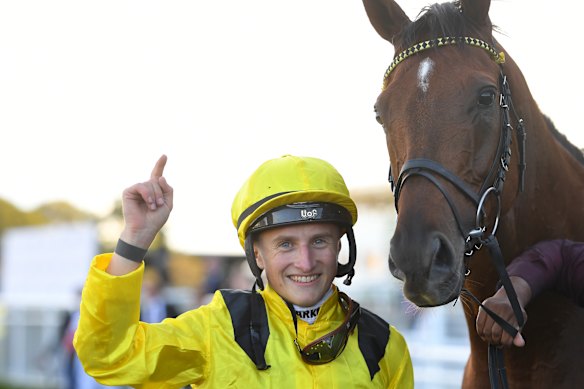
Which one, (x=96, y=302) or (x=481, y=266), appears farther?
(x=481, y=266)

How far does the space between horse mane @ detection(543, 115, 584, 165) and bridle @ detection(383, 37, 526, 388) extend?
37 centimetres

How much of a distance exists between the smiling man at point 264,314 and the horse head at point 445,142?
321 millimetres

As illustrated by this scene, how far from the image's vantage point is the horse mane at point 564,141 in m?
2.78

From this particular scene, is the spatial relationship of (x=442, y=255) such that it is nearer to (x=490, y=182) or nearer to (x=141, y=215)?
(x=490, y=182)

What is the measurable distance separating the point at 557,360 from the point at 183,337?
1.18 m

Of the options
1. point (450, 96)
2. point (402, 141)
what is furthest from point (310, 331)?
point (450, 96)

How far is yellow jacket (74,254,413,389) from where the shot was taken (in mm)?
2143

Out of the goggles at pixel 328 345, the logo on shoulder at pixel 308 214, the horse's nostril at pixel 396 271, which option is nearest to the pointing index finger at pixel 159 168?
the logo on shoulder at pixel 308 214

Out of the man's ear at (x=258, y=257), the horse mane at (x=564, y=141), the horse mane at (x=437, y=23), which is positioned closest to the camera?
the horse mane at (x=437, y=23)

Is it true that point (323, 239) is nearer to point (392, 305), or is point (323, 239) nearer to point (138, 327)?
point (138, 327)

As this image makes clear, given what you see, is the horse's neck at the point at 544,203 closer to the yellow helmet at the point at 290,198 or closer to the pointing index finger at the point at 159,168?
the yellow helmet at the point at 290,198

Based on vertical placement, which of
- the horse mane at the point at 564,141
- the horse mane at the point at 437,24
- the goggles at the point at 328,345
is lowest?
the goggles at the point at 328,345

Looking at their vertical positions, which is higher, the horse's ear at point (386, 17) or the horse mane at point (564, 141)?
the horse's ear at point (386, 17)

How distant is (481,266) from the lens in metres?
2.48
